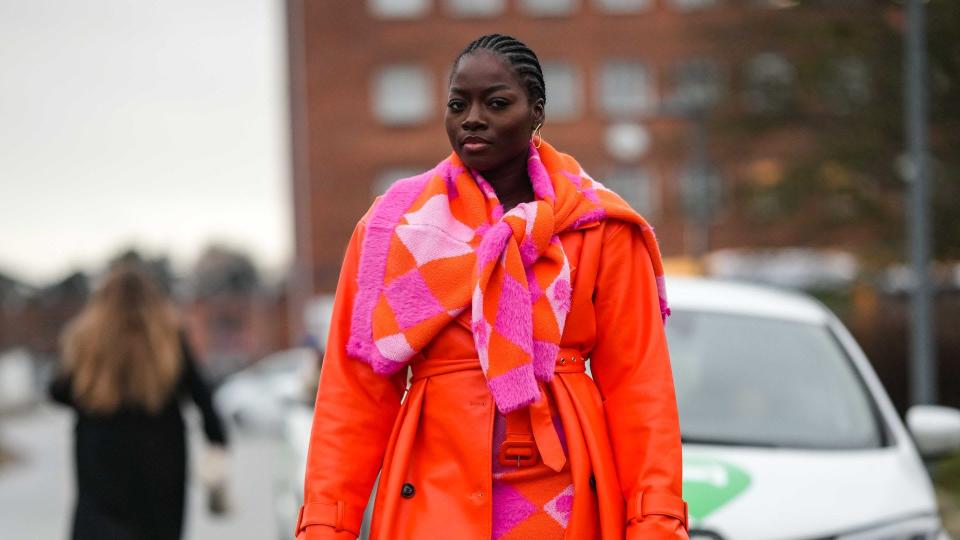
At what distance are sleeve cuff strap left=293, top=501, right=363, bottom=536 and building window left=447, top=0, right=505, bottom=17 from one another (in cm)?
4937

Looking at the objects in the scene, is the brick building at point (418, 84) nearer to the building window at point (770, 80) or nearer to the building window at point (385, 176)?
the building window at point (385, 176)

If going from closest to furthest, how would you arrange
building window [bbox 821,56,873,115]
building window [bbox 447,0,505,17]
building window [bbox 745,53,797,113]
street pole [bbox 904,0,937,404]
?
1. street pole [bbox 904,0,937,404]
2. building window [bbox 821,56,873,115]
3. building window [bbox 745,53,797,113]
4. building window [bbox 447,0,505,17]

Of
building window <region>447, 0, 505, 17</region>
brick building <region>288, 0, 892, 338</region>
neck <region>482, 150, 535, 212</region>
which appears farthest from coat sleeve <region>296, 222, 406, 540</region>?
building window <region>447, 0, 505, 17</region>

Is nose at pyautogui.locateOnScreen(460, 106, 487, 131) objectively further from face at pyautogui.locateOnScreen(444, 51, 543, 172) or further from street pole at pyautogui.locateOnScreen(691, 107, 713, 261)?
street pole at pyautogui.locateOnScreen(691, 107, 713, 261)

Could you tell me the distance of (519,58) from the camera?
107 inches

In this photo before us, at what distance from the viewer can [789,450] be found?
4.65 m

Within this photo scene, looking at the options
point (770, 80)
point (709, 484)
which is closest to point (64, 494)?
point (770, 80)

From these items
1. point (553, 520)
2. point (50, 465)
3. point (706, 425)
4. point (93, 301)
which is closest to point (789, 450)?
point (706, 425)

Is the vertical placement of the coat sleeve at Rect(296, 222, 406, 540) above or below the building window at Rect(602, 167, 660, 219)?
above

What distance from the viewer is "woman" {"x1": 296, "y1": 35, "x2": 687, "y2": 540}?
261 centimetres

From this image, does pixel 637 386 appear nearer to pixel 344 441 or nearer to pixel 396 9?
pixel 344 441

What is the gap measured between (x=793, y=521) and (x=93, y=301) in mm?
3130

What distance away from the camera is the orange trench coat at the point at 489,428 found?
2.61 m

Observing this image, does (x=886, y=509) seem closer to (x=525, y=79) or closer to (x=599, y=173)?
(x=525, y=79)
